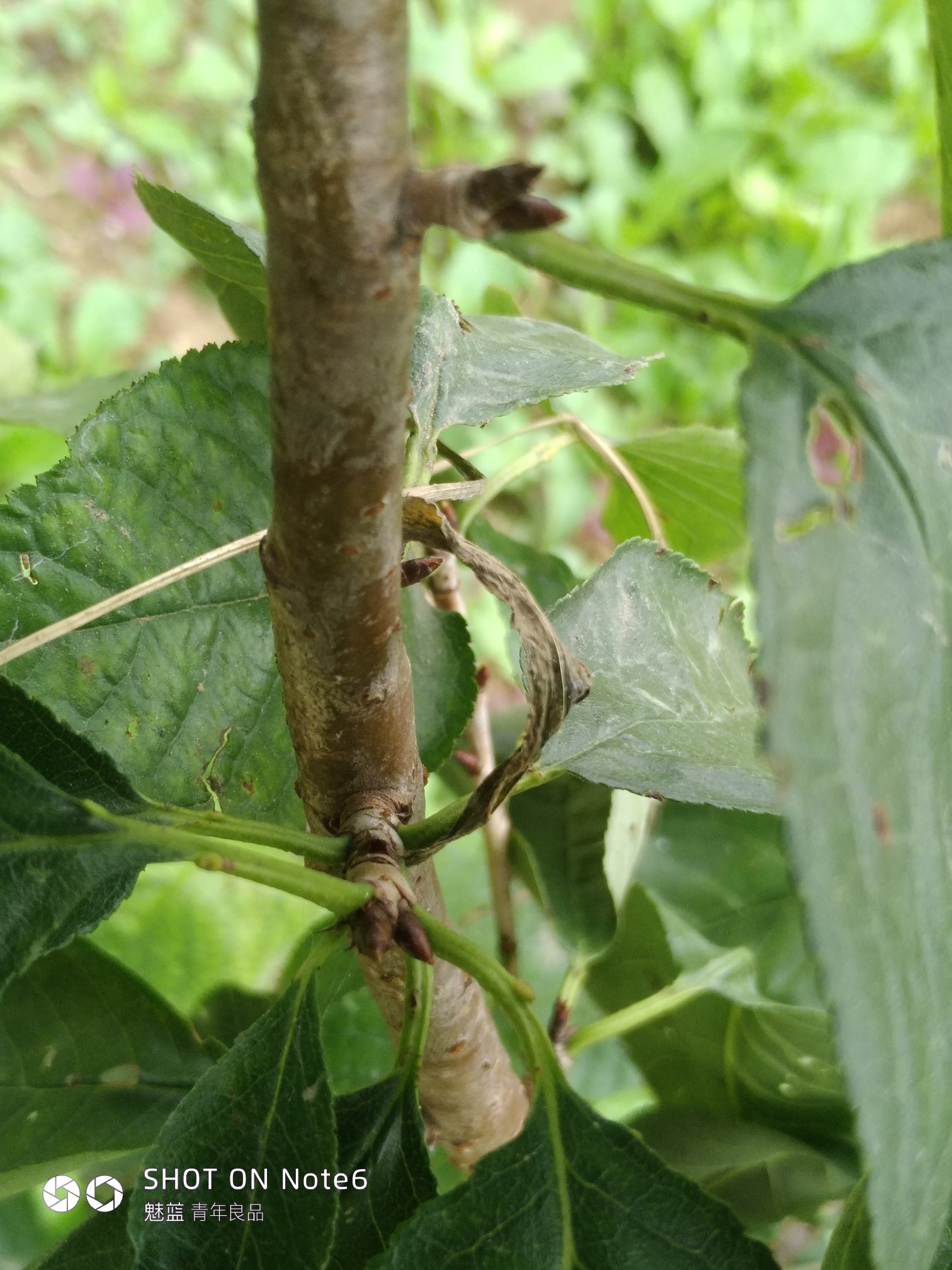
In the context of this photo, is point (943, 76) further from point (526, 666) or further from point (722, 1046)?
point (722, 1046)

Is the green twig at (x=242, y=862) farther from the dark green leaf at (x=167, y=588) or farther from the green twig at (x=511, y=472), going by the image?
the green twig at (x=511, y=472)

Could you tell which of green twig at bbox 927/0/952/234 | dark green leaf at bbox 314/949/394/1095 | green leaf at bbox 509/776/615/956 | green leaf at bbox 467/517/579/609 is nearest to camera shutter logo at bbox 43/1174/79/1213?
dark green leaf at bbox 314/949/394/1095

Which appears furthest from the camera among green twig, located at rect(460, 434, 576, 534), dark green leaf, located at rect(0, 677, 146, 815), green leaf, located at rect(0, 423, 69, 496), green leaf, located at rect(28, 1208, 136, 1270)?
green leaf, located at rect(0, 423, 69, 496)

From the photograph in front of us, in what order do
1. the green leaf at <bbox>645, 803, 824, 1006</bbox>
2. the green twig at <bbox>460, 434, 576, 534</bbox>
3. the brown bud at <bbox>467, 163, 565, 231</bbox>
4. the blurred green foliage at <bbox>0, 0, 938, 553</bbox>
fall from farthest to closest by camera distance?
the blurred green foliage at <bbox>0, 0, 938, 553</bbox>, the green leaf at <bbox>645, 803, 824, 1006</bbox>, the green twig at <bbox>460, 434, 576, 534</bbox>, the brown bud at <bbox>467, 163, 565, 231</bbox>

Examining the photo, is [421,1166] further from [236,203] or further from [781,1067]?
[236,203]

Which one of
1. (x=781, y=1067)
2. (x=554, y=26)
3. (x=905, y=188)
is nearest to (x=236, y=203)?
(x=554, y=26)

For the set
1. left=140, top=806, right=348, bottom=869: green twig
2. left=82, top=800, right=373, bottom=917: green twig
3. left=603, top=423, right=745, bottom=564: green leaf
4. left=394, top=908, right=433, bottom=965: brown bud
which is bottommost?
left=394, top=908, right=433, bottom=965: brown bud

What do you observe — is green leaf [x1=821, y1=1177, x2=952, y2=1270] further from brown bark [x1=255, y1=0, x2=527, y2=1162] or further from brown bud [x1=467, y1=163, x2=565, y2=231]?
brown bud [x1=467, y1=163, x2=565, y2=231]

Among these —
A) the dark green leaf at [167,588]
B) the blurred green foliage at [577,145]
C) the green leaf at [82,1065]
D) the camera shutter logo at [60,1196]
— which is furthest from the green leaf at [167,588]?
the blurred green foliage at [577,145]
